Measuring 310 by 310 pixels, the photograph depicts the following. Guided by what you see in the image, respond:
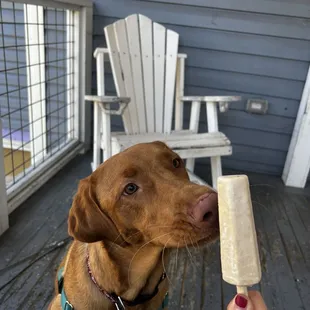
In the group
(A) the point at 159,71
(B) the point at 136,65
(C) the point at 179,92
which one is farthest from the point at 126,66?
(C) the point at 179,92

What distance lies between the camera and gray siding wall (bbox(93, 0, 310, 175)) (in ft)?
10.2

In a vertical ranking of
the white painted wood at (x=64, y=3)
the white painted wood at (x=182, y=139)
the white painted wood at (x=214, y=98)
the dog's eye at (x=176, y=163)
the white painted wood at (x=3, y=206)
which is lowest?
the white painted wood at (x=3, y=206)

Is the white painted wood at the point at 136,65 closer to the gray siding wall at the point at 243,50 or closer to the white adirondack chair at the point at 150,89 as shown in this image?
the white adirondack chair at the point at 150,89

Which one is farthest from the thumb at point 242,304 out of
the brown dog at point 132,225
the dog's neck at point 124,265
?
the dog's neck at point 124,265

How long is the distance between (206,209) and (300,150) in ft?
8.57

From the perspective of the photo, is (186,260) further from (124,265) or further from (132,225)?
(132,225)

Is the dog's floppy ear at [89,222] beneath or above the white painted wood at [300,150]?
above

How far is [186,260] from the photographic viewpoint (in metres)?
2.19

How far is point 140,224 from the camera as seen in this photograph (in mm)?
1122

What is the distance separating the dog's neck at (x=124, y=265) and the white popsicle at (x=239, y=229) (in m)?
0.40

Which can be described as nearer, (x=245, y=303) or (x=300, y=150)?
(x=245, y=303)

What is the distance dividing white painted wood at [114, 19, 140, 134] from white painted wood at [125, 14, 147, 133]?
2 cm

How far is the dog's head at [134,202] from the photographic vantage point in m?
1.04

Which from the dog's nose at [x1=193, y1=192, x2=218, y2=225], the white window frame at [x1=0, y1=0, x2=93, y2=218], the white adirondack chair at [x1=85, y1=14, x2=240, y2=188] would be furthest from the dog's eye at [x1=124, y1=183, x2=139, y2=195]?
the white window frame at [x1=0, y1=0, x2=93, y2=218]
